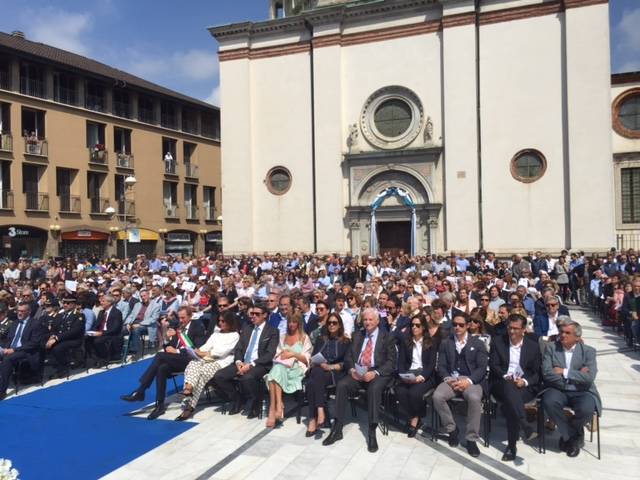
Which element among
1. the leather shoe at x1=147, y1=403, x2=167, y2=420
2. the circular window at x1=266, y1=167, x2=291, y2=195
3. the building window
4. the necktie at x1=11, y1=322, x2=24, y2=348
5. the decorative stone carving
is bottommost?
the leather shoe at x1=147, y1=403, x2=167, y2=420

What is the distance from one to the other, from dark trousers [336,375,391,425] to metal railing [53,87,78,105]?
96.6ft

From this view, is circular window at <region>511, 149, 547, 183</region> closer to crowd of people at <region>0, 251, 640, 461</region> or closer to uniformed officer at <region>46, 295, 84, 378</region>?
crowd of people at <region>0, 251, 640, 461</region>

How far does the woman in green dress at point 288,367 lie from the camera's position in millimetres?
7031

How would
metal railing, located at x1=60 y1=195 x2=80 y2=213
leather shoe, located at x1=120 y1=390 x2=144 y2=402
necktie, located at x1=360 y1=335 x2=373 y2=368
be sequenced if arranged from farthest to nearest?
metal railing, located at x1=60 y1=195 x2=80 y2=213, leather shoe, located at x1=120 y1=390 x2=144 y2=402, necktie, located at x1=360 y1=335 x2=373 y2=368

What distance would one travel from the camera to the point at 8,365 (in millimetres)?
8422

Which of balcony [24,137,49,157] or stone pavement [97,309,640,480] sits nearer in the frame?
stone pavement [97,309,640,480]

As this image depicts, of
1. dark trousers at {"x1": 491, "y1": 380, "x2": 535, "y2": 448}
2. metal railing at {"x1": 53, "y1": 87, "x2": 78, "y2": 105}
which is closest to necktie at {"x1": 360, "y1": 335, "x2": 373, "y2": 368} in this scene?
dark trousers at {"x1": 491, "y1": 380, "x2": 535, "y2": 448}

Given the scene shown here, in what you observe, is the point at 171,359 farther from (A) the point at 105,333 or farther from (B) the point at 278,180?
(B) the point at 278,180

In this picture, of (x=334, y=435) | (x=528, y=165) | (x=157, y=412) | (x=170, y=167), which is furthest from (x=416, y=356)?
(x=170, y=167)

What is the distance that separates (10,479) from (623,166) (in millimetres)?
24795

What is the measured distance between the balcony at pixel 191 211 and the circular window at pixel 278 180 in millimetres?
15565

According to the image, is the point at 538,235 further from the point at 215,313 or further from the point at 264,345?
the point at 264,345

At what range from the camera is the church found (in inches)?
791

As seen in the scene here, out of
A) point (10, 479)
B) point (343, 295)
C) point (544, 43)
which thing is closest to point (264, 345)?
point (343, 295)
